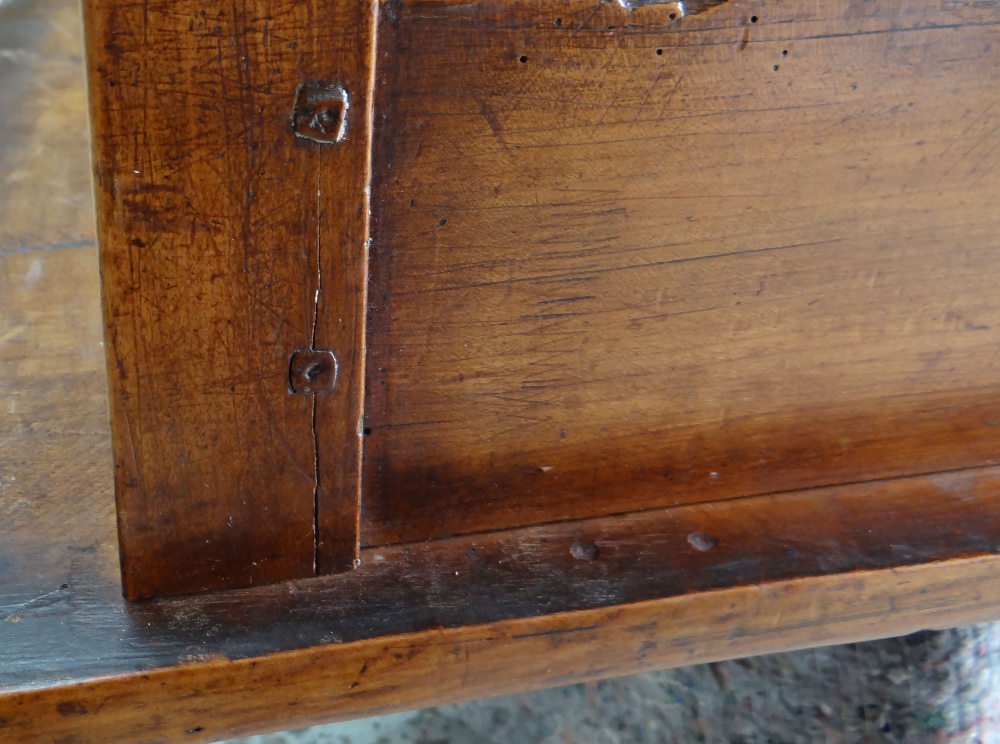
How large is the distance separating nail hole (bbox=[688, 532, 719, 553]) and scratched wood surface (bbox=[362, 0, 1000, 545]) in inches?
2.1

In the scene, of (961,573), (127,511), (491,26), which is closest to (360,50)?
(491,26)

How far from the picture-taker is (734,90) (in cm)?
90

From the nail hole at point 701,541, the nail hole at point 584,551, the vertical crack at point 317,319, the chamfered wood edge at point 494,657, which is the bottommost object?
the chamfered wood edge at point 494,657

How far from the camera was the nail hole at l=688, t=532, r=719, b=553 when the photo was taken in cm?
113

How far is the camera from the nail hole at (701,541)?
113 cm

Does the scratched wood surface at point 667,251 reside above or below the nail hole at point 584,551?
above

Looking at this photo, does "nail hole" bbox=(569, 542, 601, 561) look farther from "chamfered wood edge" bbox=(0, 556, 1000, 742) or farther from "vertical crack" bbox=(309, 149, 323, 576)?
"vertical crack" bbox=(309, 149, 323, 576)

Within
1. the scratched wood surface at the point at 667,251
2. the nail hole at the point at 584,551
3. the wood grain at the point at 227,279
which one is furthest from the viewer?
the nail hole at the point at 584,551

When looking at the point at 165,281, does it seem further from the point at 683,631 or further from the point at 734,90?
the point at 683,631

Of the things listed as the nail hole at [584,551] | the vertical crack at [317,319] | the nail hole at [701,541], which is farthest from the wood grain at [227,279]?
the nail hole at [701,541]

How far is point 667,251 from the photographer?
98 centimetres

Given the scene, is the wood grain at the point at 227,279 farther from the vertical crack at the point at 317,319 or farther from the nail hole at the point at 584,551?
the nail hole at the point at 584,551

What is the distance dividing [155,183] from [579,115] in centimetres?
36

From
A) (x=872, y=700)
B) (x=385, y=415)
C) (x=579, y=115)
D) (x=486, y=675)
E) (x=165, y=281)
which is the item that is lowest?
(x=872, y=700)
